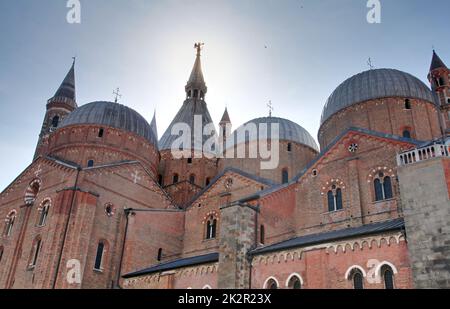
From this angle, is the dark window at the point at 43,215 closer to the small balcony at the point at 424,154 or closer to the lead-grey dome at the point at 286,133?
the lead-grey dome at the point at 286,133

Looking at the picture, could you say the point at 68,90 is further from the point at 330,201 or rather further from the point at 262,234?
the point at 330,201

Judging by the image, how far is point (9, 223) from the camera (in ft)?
94.6

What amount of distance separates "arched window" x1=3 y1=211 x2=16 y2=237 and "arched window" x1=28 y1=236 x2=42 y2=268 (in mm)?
3569

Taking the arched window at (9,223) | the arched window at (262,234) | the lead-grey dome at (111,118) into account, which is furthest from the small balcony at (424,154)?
the arched window at (9,223)

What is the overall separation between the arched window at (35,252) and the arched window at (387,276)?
18.2m

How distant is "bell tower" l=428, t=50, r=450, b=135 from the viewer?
30.6 meters

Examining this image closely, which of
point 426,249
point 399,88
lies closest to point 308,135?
point 399,88

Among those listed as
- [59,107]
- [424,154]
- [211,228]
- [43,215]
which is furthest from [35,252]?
[59,107]

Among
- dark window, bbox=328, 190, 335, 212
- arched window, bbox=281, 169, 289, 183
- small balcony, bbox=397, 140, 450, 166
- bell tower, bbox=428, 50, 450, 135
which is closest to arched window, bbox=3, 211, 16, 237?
arched window, bbox=281, 169, 289, 183

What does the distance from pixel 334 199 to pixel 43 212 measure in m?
16.8

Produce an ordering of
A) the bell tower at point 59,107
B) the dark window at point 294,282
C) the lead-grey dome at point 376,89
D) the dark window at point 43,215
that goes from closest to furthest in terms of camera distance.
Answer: the dark window at point 294,282 → the dark window at point 43,215 → the lead-grey dome at point 376,89 → the bell tower at point 59,107

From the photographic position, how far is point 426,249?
47.6 ft

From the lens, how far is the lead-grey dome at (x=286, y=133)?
33.8 meters
